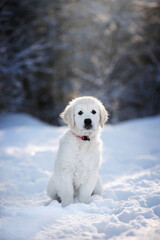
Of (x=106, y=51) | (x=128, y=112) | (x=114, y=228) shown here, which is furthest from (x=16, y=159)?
(x=128, y=112)

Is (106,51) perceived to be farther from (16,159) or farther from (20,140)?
(16,159)

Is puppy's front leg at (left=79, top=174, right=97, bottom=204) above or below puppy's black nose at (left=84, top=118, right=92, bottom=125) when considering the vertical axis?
below

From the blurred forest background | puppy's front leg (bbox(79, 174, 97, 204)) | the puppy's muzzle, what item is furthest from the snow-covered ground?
the blurred forest background

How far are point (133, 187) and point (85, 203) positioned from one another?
0.98 m

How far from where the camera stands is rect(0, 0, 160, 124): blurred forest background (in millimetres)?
11602

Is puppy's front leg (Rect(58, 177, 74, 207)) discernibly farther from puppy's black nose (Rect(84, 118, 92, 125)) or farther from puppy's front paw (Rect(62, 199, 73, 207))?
puppy's black nose (Rect(84, 118, 92, 125))

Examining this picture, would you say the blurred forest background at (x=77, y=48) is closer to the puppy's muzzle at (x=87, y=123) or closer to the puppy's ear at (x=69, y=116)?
the puppy's ear at (x=69, y=116)

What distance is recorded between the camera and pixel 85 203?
2877 mm

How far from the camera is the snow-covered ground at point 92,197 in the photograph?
80.4 inches

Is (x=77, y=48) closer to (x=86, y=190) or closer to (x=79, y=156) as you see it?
(x=79, y=156)

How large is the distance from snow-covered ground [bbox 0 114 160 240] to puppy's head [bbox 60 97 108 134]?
1033 millimetres

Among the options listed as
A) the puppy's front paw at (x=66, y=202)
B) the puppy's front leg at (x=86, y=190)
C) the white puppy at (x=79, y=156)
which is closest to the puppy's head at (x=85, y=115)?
the white puppy at (x=79, y=156)

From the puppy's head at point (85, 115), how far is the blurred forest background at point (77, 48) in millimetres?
8144

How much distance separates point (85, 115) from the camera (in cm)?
294
